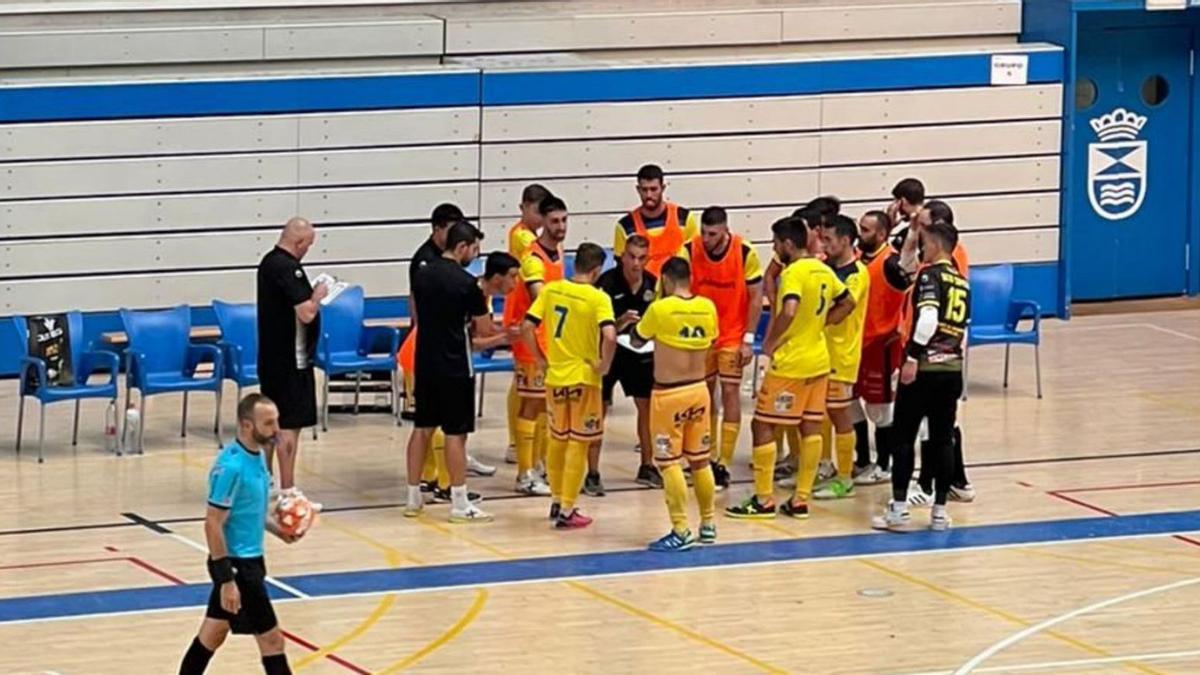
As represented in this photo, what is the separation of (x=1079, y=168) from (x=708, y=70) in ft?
13.7

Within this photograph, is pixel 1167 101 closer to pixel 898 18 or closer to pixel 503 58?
pixel 898 18

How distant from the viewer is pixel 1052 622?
14.7 meters

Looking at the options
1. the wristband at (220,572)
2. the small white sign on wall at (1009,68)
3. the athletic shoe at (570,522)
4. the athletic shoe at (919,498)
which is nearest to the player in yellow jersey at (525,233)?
the athletic shoe at (570,522)

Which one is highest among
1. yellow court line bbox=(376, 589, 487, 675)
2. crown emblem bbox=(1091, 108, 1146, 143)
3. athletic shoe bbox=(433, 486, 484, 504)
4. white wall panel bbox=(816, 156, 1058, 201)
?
crown emblem bbox=(1091, 108, 1146, 143)

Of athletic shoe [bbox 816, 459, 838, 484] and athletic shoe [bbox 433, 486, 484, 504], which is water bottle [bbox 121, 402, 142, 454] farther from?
athletic shoe [bbox 816, 459, 838, 484]

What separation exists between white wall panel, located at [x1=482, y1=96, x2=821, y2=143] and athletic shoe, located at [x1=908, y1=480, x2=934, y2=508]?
6674 millimetres

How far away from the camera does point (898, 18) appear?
24.6 meters

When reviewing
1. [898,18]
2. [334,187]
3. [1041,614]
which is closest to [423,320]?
[1041,614]

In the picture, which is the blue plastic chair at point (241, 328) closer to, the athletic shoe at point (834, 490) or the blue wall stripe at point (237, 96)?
the blue wall stripe at point (237, 96)

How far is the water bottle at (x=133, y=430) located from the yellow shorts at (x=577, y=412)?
3872mm

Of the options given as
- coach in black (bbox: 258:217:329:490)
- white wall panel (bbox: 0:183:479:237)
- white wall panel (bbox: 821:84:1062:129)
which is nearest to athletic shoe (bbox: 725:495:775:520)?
coach in black (bbox: 258:217:329:490)

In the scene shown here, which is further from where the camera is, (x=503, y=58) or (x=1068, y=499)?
(x=503, y=58)

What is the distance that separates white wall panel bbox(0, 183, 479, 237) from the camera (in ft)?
71.5

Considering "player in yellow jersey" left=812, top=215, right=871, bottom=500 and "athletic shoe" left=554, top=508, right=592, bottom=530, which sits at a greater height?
"player in yellow jersey" left=812, top=215, right=871, bottom=500
